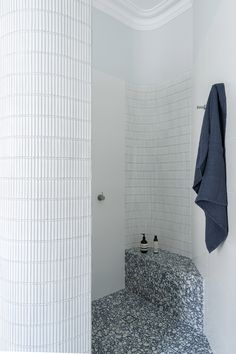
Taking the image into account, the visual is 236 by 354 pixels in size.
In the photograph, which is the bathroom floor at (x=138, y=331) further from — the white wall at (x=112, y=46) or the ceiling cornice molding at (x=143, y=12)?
the ceiling cornice molding at (x=143, y=12)

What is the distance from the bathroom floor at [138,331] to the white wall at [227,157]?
167 millimetres

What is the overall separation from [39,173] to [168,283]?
1.47m

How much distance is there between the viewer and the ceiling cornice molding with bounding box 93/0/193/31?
2402mm

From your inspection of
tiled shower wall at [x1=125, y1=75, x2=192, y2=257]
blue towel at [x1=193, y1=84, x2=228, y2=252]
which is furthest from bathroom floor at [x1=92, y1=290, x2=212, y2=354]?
blue towel at [x1=193, y1=84, x2=228, y2=252]

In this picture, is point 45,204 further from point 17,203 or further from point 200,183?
point 200,183

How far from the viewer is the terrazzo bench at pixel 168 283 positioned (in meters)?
1.90

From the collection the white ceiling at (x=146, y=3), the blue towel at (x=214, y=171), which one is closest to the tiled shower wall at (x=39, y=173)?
the blue towel at (x=214, y=171)

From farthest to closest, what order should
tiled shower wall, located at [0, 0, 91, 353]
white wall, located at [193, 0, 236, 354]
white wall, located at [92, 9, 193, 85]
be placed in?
white wall, located at [92, 9, 193, 85] → white wall, located at [193, 0, 236, 354] → tiled shower wall, located at [0, 0, 91, 353]

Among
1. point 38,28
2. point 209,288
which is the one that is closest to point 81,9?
point 38,28

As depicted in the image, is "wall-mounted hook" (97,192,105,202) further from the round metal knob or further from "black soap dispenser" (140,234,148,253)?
"black soap dispenser" (140,234,148,253)

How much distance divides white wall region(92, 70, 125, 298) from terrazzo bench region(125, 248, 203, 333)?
16cm

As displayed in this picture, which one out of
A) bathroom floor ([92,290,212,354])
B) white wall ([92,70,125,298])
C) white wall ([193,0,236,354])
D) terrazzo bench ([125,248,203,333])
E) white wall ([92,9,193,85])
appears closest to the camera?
white wall ([193,0,236,354])

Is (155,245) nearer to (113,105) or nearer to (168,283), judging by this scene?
(168,283)

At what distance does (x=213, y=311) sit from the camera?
1.62m
